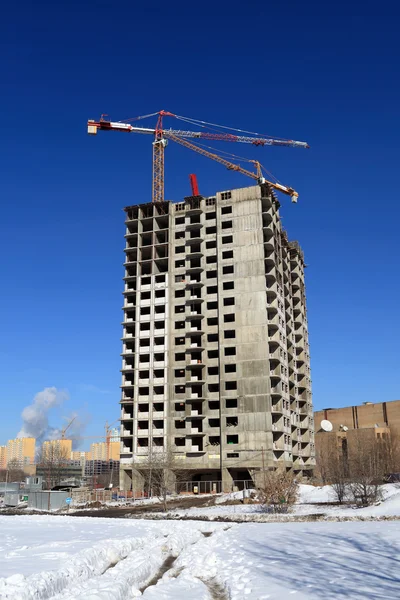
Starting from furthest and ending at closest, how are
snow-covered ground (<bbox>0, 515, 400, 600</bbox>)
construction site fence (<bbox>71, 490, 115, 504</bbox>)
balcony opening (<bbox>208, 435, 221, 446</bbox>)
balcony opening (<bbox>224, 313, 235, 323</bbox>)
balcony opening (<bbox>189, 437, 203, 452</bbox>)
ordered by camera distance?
1. balcony opening (<bbox>224, 313, 235, 323</bbox>)
2. balcony opening (<bbox>189, 437, 203, 452</bbox>)
3. balcony opening (<bbox>208, 435, 221, 446</bbox>)
4. construction site fence (<bbox>71, 490, 115, 504</bbox>)
5. snow-covered ground (<bbox>0, 515, 400, 600</bbox>)

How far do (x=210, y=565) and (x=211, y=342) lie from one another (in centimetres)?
7082

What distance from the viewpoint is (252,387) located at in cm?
8606

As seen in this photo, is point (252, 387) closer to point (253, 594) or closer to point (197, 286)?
point (197, 286)

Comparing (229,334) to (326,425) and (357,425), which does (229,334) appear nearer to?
(326,425)

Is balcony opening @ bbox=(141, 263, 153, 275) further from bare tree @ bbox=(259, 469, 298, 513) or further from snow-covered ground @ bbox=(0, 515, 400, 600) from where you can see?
snow-covered ground @ bbox=(0, 515, 400, 600)

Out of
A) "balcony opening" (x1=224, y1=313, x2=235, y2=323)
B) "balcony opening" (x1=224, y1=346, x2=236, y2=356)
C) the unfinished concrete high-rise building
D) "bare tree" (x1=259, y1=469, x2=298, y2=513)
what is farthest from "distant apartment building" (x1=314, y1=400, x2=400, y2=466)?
"bare tree" (x1=259, y1=469, x2=298, y2=513)

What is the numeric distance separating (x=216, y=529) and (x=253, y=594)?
1978 centimetres

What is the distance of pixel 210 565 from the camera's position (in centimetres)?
2127

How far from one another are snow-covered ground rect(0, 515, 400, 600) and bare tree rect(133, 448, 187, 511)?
48366 millimetres

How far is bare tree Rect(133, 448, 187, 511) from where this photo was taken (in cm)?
7806

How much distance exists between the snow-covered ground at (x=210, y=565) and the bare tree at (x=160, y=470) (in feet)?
159

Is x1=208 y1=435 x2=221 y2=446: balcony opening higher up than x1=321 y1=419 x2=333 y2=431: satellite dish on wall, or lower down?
lower down

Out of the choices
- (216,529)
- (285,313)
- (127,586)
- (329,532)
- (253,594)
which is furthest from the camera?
(285,313)

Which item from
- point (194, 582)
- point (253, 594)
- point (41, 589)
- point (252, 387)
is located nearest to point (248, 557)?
point (194, 582)
